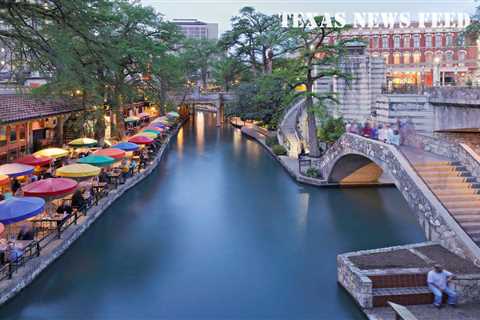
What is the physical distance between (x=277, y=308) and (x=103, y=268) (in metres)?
6.54

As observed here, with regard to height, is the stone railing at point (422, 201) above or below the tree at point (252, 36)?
below

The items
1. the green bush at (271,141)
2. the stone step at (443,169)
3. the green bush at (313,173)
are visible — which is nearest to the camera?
the stone step at (443,169)

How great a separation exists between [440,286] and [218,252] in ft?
27.2

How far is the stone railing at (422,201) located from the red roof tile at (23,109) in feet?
59.5

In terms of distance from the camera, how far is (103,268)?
15.9m

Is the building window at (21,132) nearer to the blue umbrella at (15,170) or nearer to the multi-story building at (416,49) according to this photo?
the blue umbrella at (15,170)

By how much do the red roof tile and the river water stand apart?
8.06 m

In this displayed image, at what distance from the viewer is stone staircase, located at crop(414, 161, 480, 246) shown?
15164mm

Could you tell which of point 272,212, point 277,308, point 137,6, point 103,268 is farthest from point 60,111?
point 277,308

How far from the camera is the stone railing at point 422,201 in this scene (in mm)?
13930

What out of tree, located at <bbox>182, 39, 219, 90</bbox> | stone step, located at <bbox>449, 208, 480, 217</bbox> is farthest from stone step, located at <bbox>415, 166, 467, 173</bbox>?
tree, located at <bbox>182, 39, 219, 90</bbox>

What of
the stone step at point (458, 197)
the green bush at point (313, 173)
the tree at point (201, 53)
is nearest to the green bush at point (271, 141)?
the green bush at point (313, 173)

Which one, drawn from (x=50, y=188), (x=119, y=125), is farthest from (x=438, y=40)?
(x=50, y=188)

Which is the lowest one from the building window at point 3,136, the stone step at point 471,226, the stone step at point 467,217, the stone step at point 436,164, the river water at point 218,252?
the river water at point 218,252
